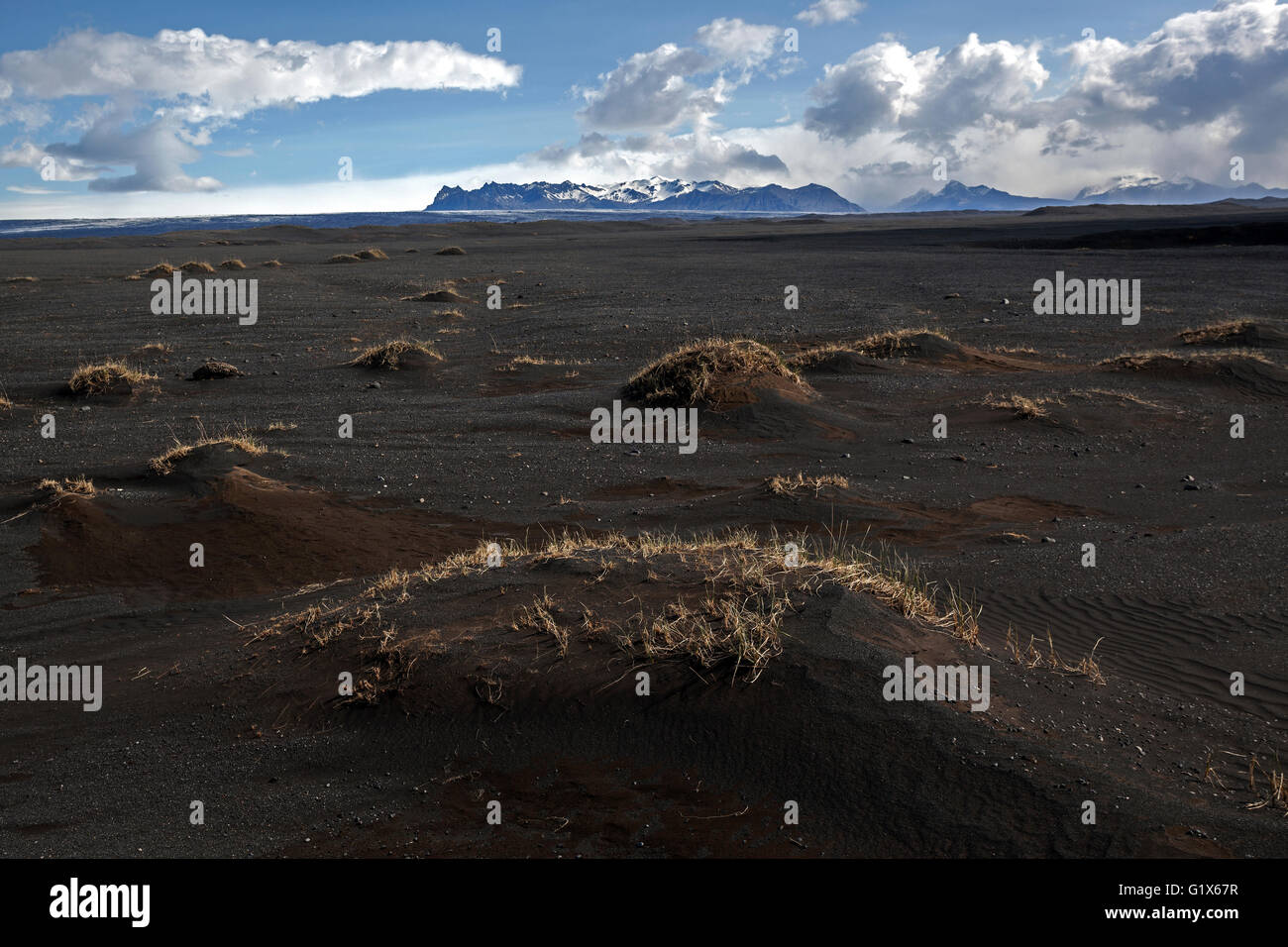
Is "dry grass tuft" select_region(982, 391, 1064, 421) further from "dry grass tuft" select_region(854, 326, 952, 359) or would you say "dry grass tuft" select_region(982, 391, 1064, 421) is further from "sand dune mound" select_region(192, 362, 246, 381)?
"sand dune mound" select_region(192, 362, 246, 381)

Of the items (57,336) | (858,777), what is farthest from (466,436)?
(57,336)

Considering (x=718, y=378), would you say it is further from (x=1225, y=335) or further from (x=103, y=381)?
(x=1225, y=335)

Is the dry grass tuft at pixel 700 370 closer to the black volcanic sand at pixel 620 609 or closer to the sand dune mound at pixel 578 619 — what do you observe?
the black volcanic sand at pixel 620 609

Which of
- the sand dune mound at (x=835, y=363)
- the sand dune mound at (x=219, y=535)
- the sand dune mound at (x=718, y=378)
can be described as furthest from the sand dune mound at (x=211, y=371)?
the sand dune mound at (x=835, y=363)

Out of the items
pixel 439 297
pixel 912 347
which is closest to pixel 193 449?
pixel 912 347
